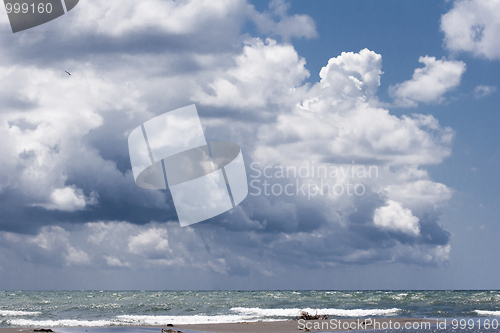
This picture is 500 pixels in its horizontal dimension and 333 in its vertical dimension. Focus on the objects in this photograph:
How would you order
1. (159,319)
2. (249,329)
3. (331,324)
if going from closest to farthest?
(249,329) < (331,324) < (159,319)

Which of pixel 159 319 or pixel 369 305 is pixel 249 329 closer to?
pixel 159 319

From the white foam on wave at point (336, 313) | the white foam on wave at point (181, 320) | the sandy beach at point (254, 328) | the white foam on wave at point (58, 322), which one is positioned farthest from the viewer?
the white foam on wave at point (336, 313)

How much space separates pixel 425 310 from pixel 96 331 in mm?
25231

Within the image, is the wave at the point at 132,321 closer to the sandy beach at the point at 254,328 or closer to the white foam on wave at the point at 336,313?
the sandy beach at the point at 254,328

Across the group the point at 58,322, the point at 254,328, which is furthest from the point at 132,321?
the point at 254,328

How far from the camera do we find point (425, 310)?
112 feet

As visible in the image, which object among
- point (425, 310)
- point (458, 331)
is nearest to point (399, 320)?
point (458, 331)

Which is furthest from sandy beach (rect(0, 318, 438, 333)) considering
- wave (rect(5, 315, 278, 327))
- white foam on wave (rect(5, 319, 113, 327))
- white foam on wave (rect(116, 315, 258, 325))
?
white foam on wave (rect(116, 315, 258, 325))

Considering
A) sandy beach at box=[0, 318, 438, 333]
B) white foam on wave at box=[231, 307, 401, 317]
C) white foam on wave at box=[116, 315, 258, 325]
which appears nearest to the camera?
sandy beach at box=[0, 318, 438, 333]

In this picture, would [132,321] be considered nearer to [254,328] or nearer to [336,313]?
[254,328]

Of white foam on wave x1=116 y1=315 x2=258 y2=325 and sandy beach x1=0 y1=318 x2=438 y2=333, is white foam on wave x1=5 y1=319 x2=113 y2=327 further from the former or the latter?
sandy beach x1=0 y1=318 x2=438 y2=333

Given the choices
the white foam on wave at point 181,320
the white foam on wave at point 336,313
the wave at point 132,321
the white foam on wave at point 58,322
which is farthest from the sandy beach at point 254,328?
the white foam on wave at point 336,313

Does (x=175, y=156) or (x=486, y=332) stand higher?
(x=175, y=156)

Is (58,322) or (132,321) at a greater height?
(132,321)
